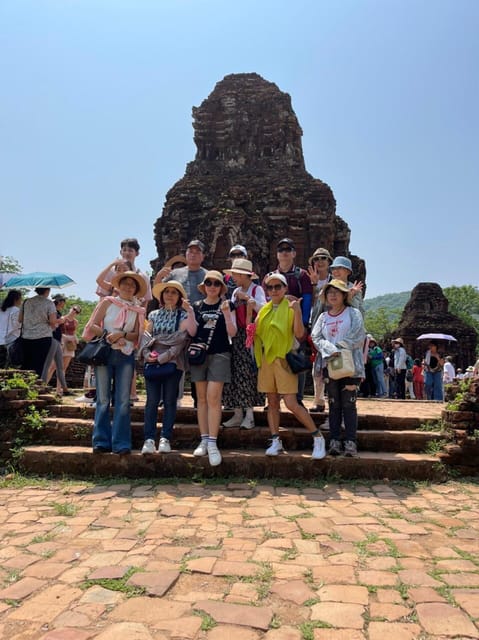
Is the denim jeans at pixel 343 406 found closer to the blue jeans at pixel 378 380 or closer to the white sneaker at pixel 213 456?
the white sneaker at pixel 213 456

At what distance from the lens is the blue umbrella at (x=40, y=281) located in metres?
8.19

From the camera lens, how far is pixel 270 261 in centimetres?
2006

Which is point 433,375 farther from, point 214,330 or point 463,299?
point 463,299

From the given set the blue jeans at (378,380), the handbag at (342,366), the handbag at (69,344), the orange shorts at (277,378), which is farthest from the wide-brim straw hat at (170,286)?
the blue jeans at (378,380)

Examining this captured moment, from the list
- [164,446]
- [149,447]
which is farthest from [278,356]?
[149,447]

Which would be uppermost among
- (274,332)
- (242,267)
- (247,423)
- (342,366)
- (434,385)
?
(242,267)

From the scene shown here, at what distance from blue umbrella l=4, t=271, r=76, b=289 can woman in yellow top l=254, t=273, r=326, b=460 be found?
13.9ft

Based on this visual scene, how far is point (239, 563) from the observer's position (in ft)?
10.3

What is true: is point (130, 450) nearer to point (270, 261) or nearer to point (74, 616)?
point (74, 616)

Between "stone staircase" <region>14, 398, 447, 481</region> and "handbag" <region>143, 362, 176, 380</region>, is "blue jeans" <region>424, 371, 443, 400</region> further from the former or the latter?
"handbag" <region>143, 362, 176, 380</region>

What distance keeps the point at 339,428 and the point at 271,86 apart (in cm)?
2473

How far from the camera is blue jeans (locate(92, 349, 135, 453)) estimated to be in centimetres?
530

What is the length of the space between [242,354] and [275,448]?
1.15 metres

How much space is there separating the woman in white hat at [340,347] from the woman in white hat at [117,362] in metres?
2.04
